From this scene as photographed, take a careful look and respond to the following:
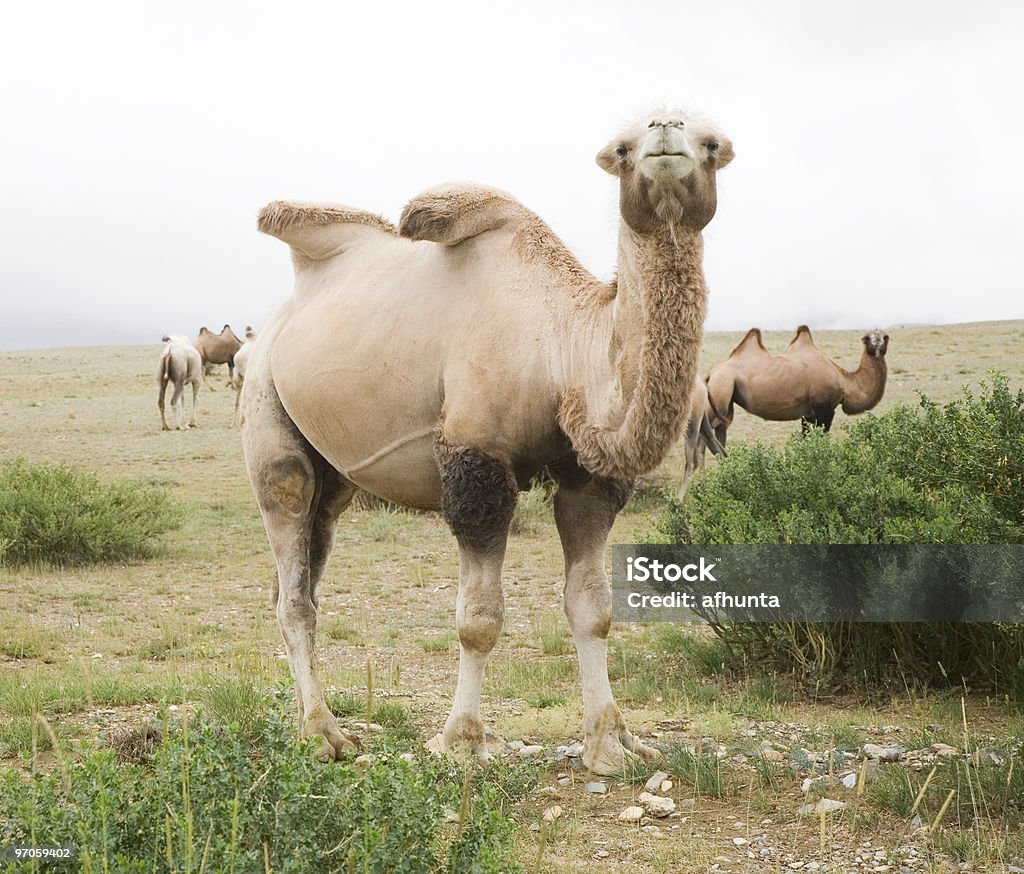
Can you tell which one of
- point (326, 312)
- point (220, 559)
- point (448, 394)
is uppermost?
point (326, 312)

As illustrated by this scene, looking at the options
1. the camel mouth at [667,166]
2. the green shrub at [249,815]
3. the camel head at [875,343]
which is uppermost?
the camel mouth at [667,166]

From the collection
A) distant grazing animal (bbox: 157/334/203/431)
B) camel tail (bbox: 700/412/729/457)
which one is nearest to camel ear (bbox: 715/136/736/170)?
camel tail (bbox: 700/412/729/457)

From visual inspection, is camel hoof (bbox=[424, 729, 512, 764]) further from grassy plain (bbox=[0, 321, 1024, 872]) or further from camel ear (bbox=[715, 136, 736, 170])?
camel ear (bbox=[715, 136, 736, 170])

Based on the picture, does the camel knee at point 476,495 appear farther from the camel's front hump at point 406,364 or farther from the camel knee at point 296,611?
the camel knee at point 296,611

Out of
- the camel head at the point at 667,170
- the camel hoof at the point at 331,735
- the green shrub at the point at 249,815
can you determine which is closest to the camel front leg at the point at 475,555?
the camel hoof at the point at 331,735

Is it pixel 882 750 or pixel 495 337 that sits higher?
pixel 495 337

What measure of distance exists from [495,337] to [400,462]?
29.3 inches

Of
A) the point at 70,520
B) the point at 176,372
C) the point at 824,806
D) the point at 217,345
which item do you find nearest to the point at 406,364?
the point at 824,806

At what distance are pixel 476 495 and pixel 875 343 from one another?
581 inches

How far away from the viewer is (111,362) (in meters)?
63.3

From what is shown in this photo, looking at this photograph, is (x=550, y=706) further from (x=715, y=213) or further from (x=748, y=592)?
(x=715, y=213)

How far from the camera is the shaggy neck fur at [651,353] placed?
3.94 metres

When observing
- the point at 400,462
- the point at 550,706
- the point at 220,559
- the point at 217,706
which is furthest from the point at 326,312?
the point at 220,559

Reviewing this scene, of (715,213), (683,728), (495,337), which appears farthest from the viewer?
(683,728)
